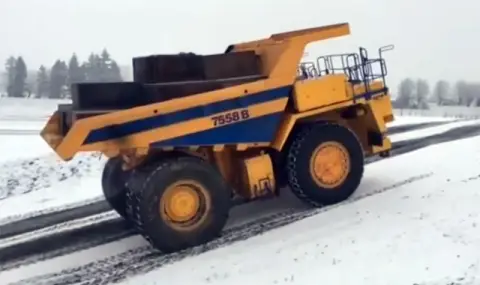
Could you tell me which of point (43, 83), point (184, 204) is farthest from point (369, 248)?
point (43, 83)

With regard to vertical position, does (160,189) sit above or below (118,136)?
below

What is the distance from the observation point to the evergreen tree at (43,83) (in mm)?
66062

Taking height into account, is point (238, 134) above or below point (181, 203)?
above

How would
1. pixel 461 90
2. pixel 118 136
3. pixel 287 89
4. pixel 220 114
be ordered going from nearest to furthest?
pixel 118 136 → pixel 220 114 → pixel 287 89 → pixel 461 90

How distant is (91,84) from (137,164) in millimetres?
1122

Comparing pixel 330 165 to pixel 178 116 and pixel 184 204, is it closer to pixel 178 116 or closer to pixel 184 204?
pixel 184 204

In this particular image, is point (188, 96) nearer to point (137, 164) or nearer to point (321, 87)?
point (137, 164)

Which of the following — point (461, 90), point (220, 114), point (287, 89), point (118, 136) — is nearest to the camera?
point (118, 136)

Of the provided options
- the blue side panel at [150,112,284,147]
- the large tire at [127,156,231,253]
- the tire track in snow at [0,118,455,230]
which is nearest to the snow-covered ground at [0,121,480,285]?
the large tire at [127,156,231,253]

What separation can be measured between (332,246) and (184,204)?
6.00ft

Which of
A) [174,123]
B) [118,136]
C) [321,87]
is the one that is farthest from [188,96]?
[321,87]

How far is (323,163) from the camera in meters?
8.69

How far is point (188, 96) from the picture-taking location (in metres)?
7.61

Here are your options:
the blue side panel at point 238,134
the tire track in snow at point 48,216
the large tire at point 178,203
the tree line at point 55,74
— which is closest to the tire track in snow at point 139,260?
the large tire at point 178,203
